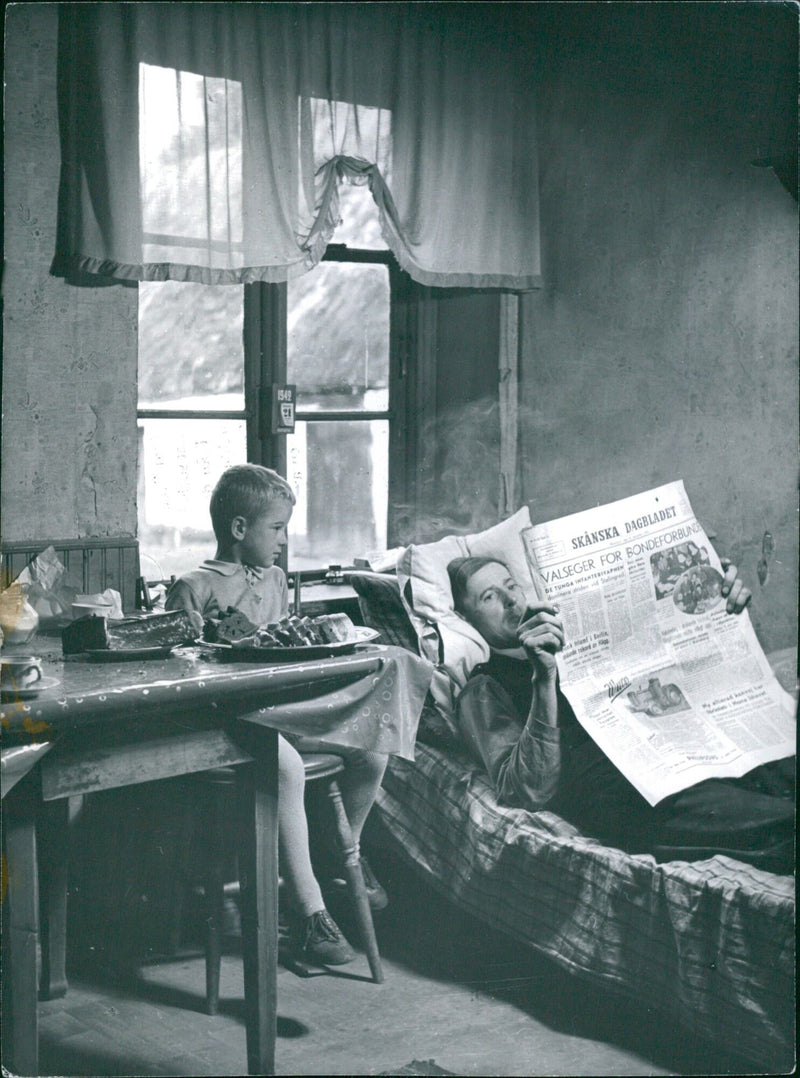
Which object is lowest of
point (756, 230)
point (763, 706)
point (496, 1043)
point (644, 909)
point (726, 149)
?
point (496, 1043)

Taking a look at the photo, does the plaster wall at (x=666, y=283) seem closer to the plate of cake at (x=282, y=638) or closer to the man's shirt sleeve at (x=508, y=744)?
the man's shirt sleeve at (x=508, y=744)

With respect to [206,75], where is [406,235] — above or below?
below

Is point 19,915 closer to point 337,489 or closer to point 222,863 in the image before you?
point 222,863

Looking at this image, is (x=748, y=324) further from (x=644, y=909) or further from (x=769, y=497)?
(x=644, y=909)

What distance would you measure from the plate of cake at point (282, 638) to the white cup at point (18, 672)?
373 mm

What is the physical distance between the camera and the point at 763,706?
8.66ft

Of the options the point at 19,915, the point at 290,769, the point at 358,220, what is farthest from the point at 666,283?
the point at 19,915

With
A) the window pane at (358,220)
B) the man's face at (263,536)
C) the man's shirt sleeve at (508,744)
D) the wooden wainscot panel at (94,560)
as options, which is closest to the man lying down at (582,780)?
the man's shirt sleeve at (508,744)

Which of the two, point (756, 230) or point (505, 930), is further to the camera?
point (756, 230)

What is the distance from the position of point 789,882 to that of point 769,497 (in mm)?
2158

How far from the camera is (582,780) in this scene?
98.4 inches

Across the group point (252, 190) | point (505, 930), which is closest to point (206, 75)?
point (252, 190)

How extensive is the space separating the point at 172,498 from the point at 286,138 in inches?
37.1

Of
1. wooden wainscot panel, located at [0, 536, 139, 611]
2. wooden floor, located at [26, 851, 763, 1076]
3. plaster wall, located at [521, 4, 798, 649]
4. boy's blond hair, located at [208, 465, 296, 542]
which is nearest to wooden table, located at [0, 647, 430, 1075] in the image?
wooden floor, located at [26, 851, 763, 1076]
